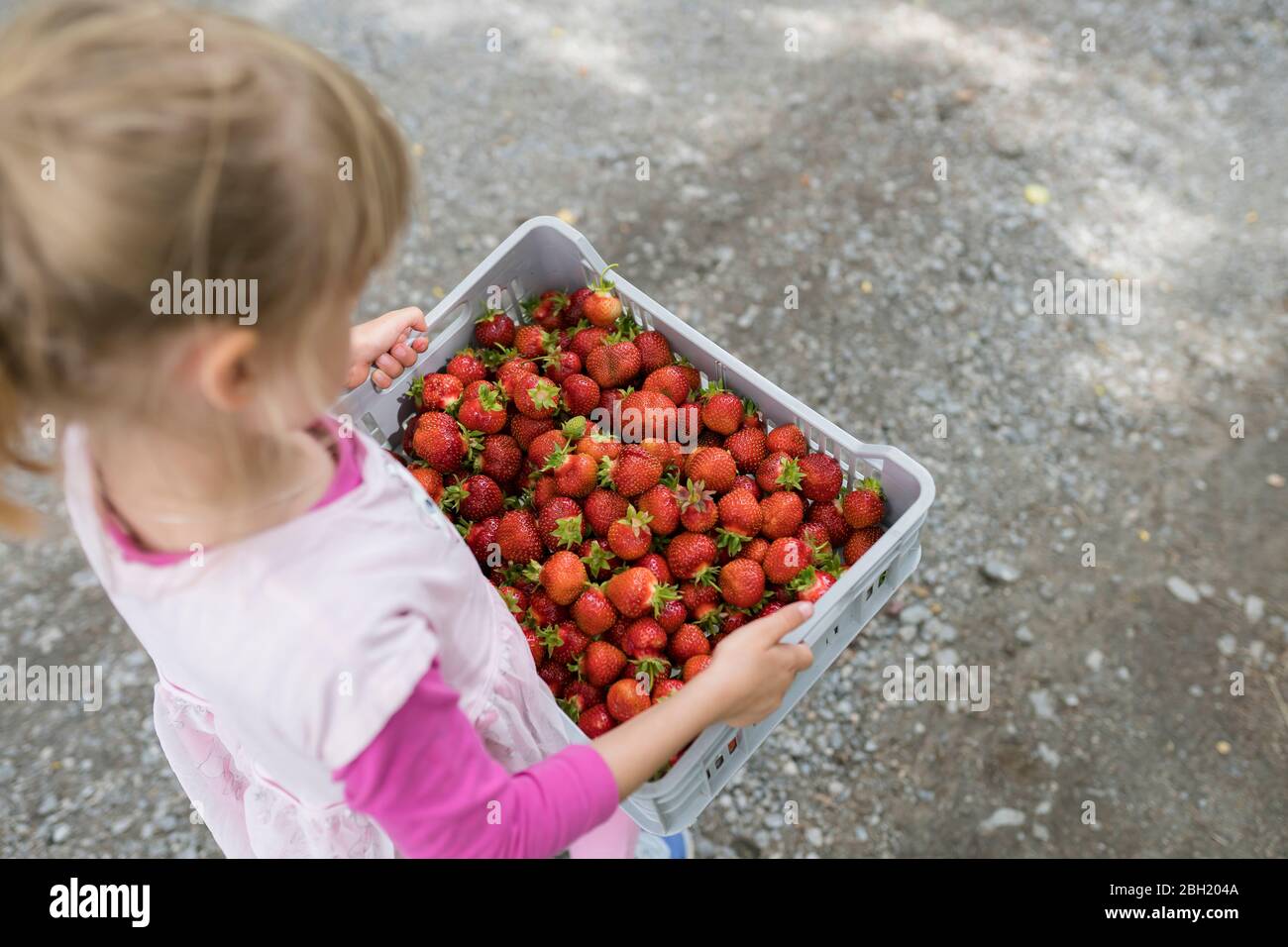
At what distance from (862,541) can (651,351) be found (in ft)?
1.56

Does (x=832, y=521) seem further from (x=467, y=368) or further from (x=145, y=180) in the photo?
(x=145, y=180)

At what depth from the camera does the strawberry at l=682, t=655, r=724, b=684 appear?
1390 millimetres

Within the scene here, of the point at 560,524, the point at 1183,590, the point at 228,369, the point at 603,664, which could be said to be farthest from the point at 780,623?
the point at 1183,590

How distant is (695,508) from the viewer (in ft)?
4.93

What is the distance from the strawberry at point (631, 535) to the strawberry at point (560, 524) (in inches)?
2.4

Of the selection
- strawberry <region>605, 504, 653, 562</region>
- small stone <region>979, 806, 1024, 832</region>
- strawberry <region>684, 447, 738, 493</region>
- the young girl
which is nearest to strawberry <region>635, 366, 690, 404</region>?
strawberry <region>684, 447, 738, 493</region>

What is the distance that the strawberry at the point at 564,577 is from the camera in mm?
1465

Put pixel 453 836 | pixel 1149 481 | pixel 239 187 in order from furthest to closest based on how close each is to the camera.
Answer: pixel 1149 481 < pixel 453 836 < pixel 239 187

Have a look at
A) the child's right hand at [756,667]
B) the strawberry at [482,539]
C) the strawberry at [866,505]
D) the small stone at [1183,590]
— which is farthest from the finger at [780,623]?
the small stone at [1183,590]

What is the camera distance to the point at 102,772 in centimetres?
196

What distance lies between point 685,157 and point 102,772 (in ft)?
6.88
